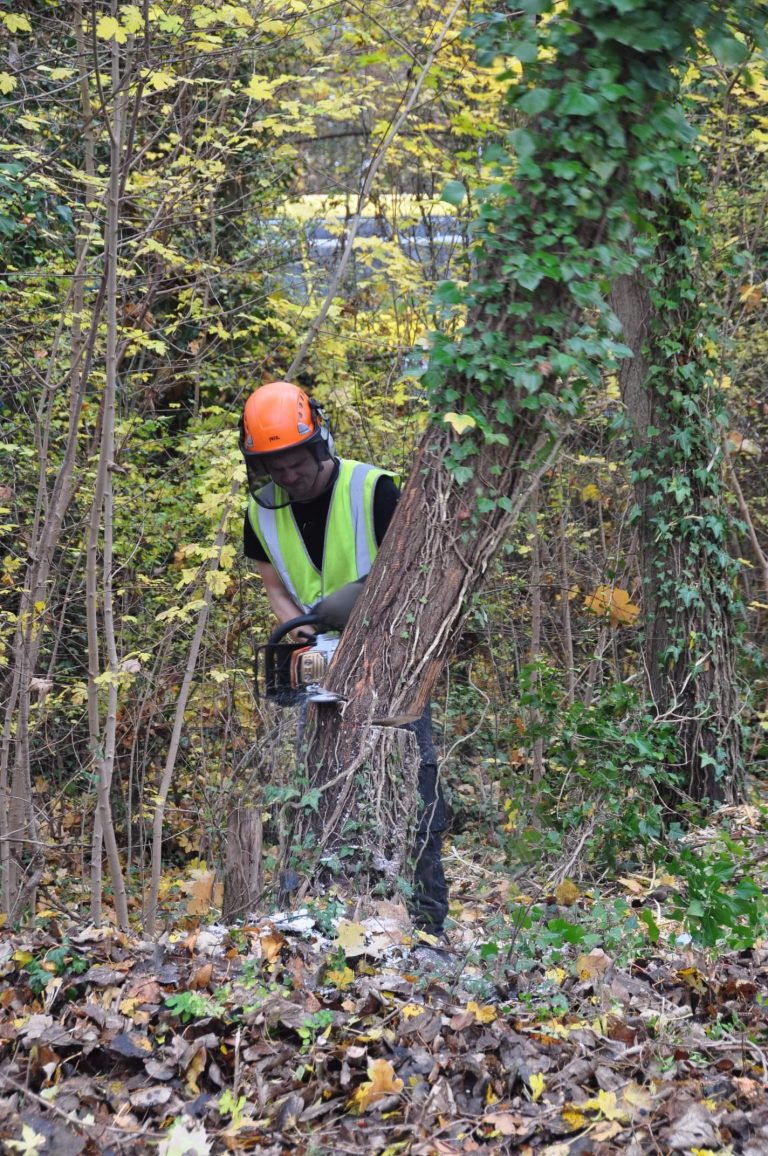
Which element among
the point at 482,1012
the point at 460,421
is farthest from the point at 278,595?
the point at 482,1012

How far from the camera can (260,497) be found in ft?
15.6

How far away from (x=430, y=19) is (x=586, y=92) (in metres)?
5.61

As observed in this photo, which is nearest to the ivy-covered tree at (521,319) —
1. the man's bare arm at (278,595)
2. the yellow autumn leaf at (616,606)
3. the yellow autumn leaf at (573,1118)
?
the man's bare arm at (278,595)

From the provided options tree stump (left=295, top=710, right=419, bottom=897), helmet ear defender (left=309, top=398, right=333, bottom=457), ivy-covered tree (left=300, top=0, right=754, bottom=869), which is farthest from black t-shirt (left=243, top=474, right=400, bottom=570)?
tree stump (left=295, top=710, right=419, bottom=897)

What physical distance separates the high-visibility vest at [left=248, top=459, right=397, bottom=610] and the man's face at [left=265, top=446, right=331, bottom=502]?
0.27 ft

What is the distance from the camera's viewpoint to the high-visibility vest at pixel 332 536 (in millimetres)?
4637

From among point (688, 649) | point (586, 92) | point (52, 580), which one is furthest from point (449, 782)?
point (586, 92)

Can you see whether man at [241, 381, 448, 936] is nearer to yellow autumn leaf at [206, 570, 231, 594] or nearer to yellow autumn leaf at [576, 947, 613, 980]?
yellow autumn leaf at [206, 570, 231, 594]

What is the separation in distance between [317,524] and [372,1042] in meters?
2.34

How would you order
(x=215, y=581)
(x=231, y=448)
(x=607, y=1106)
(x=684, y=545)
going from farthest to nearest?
(x=684, y=545), (x=231, y=448), (x=215, y=581), (x=607, y=1106)

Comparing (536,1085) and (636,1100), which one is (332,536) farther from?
(636,1100)

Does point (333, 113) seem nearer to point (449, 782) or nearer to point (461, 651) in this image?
point (461, 651)

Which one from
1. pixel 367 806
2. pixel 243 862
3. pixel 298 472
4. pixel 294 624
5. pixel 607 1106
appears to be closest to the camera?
pixel 607 1106

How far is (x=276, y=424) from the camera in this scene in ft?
14.5
